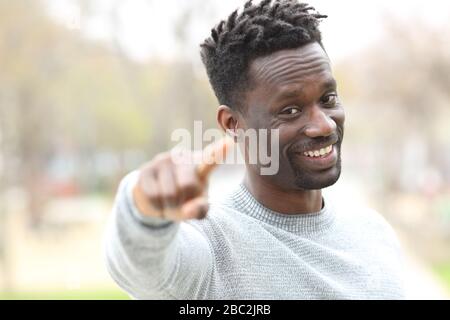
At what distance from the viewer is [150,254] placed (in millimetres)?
1175

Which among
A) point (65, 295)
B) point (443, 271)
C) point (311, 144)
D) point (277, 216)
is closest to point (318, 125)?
point (311, 144)

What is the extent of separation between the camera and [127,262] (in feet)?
3.91

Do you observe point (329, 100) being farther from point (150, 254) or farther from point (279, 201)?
point (150, 254)

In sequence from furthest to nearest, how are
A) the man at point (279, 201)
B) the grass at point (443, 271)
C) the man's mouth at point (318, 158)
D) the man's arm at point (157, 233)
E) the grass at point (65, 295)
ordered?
the grass at point (443, 271) < the grass at point (65, 295) < the man's mouth at point (318, 158) < the man at point (279, 201) < the man's arm at point (157, 233)

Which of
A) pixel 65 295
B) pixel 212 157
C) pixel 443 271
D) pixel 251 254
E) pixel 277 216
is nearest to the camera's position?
pixel 212 157

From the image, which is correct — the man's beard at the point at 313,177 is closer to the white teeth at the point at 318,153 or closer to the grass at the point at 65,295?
the white teeth at the point at 318,153

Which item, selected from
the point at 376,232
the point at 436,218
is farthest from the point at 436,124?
the point at 376,232

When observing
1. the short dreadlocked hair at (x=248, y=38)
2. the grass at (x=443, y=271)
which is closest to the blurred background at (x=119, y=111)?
the grass at (x=443, y=271)

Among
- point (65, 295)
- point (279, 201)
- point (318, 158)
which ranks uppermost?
point (318, 158)

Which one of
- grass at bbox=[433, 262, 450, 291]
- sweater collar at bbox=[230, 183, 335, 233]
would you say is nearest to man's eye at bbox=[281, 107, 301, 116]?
sweater collar at bbox=[230, 183, 335, 233]

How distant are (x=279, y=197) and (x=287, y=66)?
336mm

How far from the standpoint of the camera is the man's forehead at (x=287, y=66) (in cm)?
150
